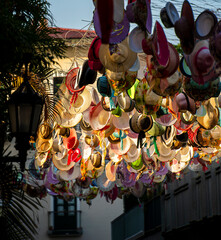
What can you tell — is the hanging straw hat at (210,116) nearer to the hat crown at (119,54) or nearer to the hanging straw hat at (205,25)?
the hat crown at (119,54)

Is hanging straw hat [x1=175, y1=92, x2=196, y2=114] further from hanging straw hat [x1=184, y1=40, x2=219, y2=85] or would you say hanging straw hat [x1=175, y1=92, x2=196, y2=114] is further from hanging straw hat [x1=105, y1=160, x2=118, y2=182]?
hanging straw hat [x1=105, y1=160, x2=118, y2=182]

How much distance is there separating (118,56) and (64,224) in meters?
27.3

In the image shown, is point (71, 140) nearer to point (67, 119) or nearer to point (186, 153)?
point (67, 119)

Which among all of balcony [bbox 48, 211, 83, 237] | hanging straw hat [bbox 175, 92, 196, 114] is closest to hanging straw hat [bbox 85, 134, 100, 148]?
hanging straw hat [bbox 175, 92, 196, 114]

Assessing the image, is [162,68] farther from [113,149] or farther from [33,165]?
[33,165]

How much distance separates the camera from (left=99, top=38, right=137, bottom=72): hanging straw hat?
594 centimetres

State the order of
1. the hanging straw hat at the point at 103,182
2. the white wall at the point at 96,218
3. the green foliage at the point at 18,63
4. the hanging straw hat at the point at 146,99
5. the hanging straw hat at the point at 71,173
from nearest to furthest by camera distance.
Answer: the green foliage at the point at 18,63, the hanging straw hat at the point at 146,99, the hanging straw hat at the point at 71,173, the hanging straw hat at the point at 103,182, the white wall at the point at 96,218

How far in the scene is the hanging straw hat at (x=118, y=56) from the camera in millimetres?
→ 5942

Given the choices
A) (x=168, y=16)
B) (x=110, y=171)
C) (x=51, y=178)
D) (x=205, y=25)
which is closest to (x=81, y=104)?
(x=168, y=16)

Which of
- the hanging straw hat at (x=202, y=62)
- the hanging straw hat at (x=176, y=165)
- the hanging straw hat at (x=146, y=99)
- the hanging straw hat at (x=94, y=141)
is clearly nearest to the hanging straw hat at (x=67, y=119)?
the hanging straw hat at (x=94, y=141)

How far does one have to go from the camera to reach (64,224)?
107ft

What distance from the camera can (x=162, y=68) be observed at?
579 centimetres

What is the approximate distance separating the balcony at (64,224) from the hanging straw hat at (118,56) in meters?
26.7

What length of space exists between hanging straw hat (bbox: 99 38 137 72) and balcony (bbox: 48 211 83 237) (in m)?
26.7
